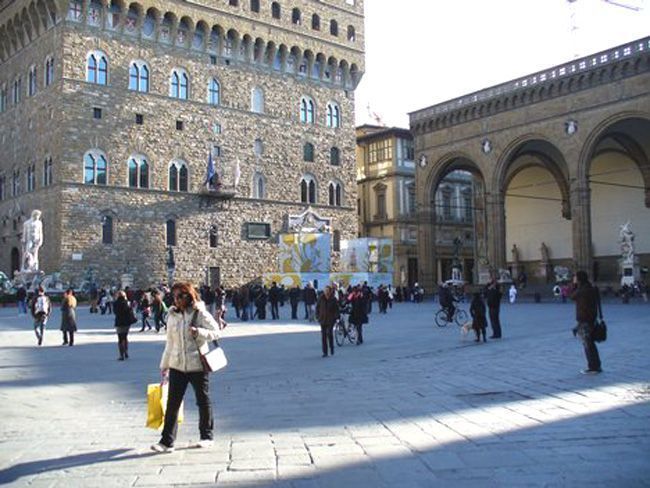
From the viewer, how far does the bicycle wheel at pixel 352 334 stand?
16578 mm

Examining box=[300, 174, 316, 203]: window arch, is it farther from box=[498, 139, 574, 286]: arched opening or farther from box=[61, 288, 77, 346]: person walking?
box=[61, 288, 77, 346]: person walking

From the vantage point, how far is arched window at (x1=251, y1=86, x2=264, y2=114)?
144ft

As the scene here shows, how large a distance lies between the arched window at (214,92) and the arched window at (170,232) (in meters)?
7.93

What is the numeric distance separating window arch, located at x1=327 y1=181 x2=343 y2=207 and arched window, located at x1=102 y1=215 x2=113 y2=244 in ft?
52.9

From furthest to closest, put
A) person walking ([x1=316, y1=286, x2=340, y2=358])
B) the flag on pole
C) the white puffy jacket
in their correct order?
the flag on pole
person walking ([x1=316, y1=286, x2=340, y2=358])
the white puffy jacket

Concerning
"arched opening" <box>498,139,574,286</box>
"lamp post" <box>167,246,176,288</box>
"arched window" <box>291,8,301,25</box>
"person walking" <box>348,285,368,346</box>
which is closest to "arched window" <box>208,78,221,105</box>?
"arched window" <box>291,8,301,25</box>

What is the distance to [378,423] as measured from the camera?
696cm

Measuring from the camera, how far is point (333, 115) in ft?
158

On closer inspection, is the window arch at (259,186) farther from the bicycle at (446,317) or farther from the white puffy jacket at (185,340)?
the white puffy jacket at (185,340)

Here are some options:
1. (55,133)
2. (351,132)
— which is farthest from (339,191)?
(55,133)

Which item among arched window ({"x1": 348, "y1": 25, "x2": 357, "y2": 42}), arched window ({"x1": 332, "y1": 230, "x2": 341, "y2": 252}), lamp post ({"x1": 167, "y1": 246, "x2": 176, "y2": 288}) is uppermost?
arched window ({"x1": 348, "y1": 25, "x2": 357, "y2": 42})

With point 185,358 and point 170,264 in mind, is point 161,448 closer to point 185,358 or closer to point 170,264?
point 185,358

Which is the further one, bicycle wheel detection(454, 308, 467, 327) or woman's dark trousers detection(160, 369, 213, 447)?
bicycle wheel detection(454, 308, 467, 327)

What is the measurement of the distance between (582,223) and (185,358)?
32.8 m
